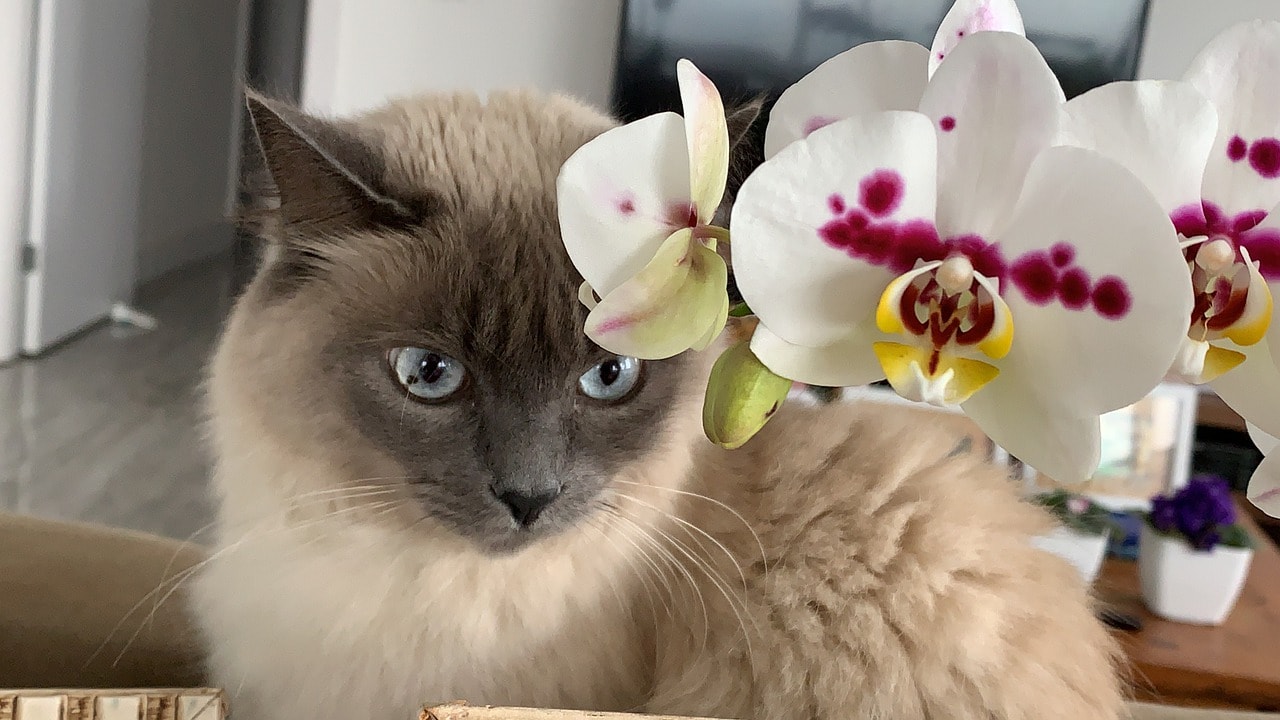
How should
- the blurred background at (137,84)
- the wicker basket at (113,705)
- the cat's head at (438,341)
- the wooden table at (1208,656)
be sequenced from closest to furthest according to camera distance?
the wicker basket at (113,705)
the cat's head at (438,341)
the wooden table at (1208,656)
the blurred background at (137,84)

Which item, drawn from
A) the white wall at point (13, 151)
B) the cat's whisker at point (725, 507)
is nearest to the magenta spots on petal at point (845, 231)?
the cat's whisker at point (725, 507)

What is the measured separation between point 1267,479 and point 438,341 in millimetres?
544

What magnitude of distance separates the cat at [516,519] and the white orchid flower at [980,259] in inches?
16.8

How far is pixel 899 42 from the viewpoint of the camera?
35 cm

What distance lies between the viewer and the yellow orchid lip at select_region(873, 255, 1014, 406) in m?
0.31

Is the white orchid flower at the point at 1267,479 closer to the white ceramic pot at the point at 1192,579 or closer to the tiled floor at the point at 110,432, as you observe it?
the white ceramic pot at the point at 1192,579

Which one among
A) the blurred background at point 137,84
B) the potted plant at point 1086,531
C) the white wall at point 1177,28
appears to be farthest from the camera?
the white wall at point 1177,28

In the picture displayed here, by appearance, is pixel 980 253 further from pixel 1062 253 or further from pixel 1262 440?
pixel 1262 440

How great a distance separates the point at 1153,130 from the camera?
1.01 ft

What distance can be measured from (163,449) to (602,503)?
2609mm

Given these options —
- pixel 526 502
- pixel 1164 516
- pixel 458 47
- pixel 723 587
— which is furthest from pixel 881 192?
pixel 458 47

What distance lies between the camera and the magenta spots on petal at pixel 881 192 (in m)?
0.31

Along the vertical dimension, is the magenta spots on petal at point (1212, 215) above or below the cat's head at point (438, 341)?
above

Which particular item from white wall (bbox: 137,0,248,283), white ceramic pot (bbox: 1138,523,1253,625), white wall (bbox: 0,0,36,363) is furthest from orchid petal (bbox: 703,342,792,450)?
white wall (bbox: 137,0,248,283)
